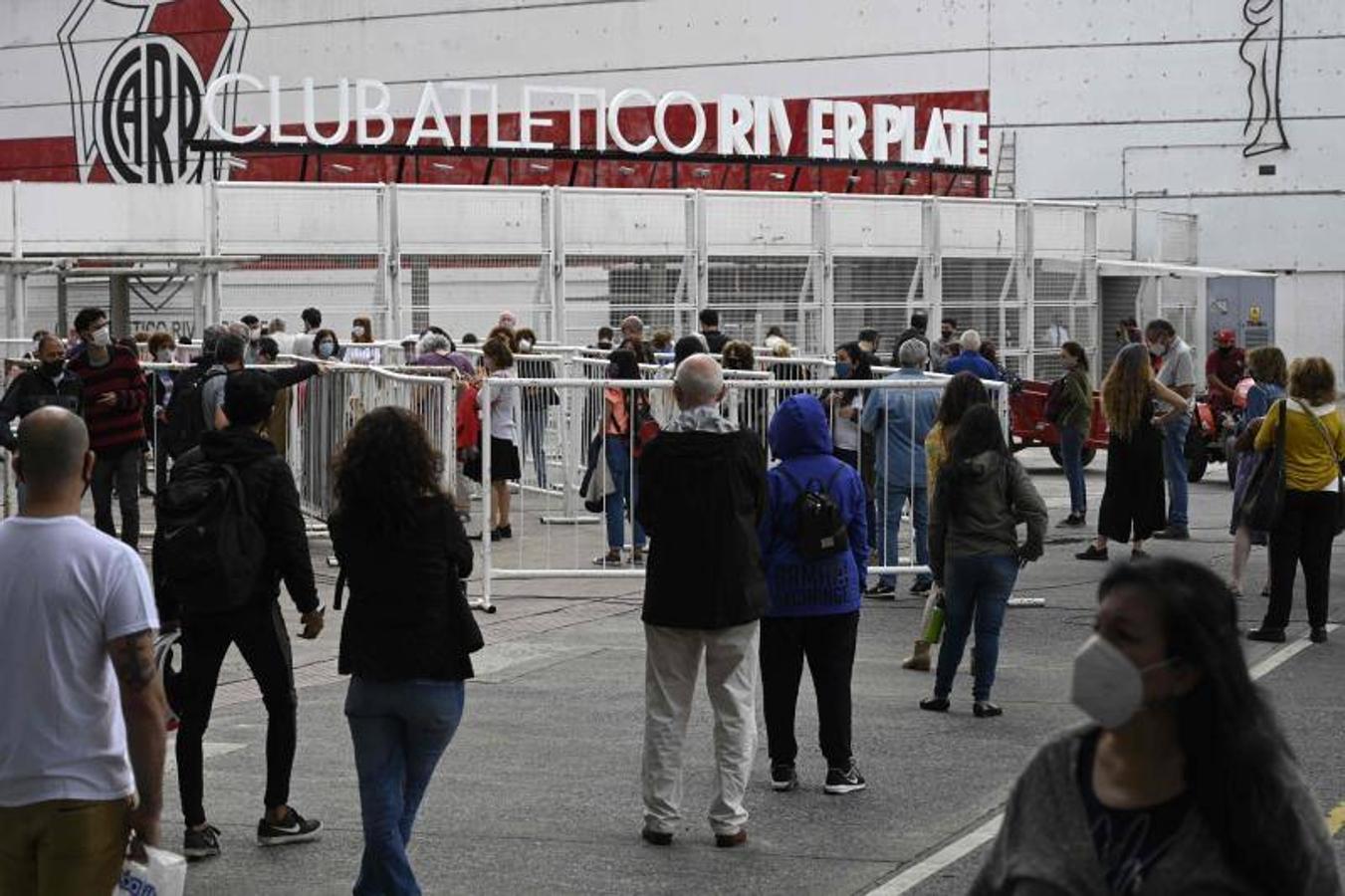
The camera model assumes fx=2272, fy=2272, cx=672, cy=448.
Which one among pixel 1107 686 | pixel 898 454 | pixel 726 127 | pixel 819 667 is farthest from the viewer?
pixel 726 127

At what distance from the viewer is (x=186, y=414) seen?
15.7 meters

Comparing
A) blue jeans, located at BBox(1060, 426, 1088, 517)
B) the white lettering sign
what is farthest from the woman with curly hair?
the white lettering sign

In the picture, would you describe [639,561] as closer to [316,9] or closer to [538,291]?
[538,291]

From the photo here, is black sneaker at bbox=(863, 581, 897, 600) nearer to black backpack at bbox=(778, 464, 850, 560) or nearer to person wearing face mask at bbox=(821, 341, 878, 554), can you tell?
person wearing face mask at bbox=(821, 341, 878, 554)

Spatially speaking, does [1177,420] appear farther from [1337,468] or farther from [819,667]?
[819,667]

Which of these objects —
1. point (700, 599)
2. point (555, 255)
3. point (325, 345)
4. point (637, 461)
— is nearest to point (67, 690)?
point (700, 599)

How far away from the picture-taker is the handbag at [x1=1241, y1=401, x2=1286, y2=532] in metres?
13.2

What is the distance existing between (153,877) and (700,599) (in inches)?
138

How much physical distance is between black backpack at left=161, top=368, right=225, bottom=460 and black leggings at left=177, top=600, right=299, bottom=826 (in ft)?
21.6

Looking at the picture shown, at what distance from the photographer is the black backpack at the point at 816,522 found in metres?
9.05

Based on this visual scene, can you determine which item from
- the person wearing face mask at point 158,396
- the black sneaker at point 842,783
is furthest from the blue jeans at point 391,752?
the person wearing face mask at point 158,396

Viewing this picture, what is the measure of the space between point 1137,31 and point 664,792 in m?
Result: 37.9

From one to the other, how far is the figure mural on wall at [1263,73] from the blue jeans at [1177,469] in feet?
83.7

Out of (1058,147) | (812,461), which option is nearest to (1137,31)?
(1058,147)
